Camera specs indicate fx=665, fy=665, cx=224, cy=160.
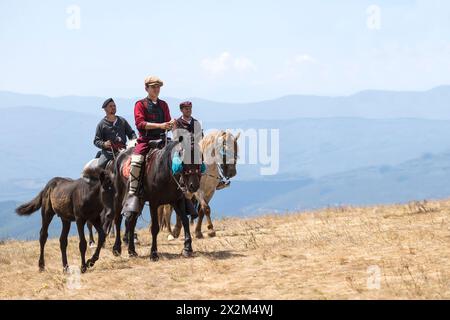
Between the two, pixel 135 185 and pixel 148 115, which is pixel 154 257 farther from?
pixel 148 115

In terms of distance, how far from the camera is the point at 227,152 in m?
15.4

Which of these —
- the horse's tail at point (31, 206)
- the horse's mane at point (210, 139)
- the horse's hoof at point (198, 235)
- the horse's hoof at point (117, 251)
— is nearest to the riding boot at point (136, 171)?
the horse's hoof at point (117, 251)

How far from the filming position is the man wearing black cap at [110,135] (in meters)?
14.1

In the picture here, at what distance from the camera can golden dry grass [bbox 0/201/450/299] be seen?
29.4 ft

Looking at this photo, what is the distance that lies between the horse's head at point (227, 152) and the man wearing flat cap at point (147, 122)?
2.66 metres

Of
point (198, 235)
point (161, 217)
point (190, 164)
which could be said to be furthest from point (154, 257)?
point (161, 217)

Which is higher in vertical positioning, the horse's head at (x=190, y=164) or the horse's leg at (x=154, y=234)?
the horse's head at (x=190, y=164)

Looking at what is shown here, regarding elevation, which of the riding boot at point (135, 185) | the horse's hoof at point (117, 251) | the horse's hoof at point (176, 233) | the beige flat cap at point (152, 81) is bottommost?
the horse's hoof at point (176, 233)

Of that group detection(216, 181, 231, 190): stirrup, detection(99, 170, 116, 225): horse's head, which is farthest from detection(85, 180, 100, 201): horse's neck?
detection(216, 181, 231, 190): stirrup

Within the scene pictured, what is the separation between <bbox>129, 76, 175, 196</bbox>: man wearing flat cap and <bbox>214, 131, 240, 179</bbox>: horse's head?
266 centimetres

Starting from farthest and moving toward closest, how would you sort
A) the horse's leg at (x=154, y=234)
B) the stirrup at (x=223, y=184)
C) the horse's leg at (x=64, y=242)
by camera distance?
the stirrup at (x=223, y=184), the horse's leg at (x=154, y=234), the horse's leg at (x=64, y=242)

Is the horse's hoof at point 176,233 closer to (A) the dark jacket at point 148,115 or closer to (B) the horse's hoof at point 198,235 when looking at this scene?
(B) the horse's hoof at point 198,235

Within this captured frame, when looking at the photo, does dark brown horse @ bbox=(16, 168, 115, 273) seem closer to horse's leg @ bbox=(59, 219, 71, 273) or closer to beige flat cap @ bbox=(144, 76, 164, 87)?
horse's leg @ bbox=(59, 219, 71, 273)

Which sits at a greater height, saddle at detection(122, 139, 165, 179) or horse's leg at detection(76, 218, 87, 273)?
Result: saddle at detection(122, 139, 165, 179)
